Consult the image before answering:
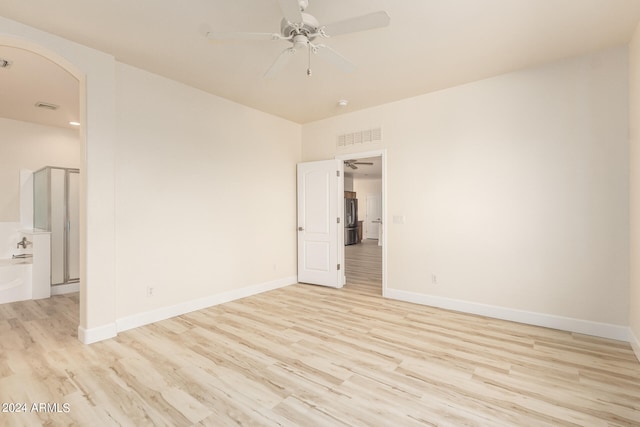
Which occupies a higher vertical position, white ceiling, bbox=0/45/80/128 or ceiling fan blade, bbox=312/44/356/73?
white ceiling, bbox=0/45/80/128

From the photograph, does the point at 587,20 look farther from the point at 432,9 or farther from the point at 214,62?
the point at 214,62

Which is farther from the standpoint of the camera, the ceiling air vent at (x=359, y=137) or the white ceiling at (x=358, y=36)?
the ceiling air vent at (x=359, y=137)

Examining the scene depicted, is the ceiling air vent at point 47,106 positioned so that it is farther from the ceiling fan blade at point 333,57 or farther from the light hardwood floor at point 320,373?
the ceiling fan blade at point 333,57

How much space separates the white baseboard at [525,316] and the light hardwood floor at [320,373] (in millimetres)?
114

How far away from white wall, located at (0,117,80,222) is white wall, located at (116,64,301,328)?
3.37 meters

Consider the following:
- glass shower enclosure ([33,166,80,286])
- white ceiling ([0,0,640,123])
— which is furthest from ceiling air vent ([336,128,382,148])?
glass shower enclosure ([33,166,80,286])

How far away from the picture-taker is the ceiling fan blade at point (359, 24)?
1.88 meters

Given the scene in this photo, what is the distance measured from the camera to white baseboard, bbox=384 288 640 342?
116 inches

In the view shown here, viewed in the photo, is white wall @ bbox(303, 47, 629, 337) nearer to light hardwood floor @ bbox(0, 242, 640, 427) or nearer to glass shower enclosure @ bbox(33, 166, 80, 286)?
light hardwood floor @ bbox(0, 242, 640, 427)

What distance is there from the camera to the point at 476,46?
9.50ft

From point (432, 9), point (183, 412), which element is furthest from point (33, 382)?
point (432, 9)

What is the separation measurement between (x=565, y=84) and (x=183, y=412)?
456 cm

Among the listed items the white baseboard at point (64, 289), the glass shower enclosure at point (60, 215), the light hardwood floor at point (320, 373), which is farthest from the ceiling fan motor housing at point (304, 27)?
the white baseboard at point (64, 289)

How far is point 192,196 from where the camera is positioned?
3.90 meters
